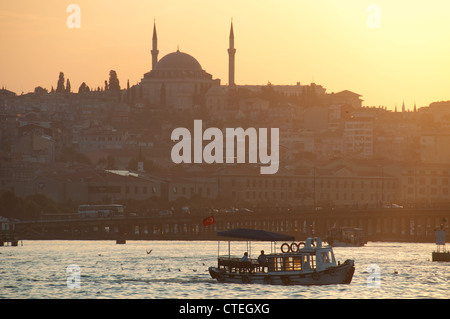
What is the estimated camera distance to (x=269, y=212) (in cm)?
14738

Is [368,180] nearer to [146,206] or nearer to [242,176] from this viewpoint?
[242,176]

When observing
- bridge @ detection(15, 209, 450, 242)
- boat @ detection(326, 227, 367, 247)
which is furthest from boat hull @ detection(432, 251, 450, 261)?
bridge @ detection(15, 209, 450, 242)

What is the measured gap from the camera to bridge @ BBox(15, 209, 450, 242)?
138 m

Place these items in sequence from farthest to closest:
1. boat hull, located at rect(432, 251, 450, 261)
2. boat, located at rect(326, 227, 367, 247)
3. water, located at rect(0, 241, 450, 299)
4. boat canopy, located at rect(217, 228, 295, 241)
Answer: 1. boat, located at rect(326, 227, 367, 247)
2. boat hull, located at rect(432, 251, 450, 261)
3. boat canopy, located at rect(217, 228, 295, 241)
4. water, located at rect(0, 241, 450, 299)

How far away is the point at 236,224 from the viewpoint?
148375 mm

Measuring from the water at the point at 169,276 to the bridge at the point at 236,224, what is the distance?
2267cm

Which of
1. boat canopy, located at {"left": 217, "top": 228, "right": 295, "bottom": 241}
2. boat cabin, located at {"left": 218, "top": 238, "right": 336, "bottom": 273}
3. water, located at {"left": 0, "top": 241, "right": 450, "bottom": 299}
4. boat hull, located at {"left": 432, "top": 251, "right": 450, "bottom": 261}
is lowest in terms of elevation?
water, located at {"left": 0, "top": 241, "right": 450, "bottom": 299}

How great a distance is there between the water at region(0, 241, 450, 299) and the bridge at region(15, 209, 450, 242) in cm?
2267

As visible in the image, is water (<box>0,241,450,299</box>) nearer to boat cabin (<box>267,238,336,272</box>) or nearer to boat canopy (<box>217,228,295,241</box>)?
boat cabin (<box>267,238,336,272</box>)

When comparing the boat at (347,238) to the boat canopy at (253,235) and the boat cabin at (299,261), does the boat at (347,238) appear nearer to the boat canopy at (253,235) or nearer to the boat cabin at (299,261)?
the boat canopy at (253,235)

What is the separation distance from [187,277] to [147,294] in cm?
1050

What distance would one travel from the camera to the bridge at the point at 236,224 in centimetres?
13800

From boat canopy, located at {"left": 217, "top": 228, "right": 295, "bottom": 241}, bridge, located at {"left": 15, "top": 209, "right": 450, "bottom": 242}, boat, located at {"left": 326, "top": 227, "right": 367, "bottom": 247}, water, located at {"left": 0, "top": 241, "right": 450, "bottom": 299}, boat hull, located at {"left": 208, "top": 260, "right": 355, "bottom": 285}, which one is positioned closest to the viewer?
water, located at {"left": 0, "top": 241, "right": 450, "bottom": 299}

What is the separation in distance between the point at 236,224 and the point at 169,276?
69.4 meters
